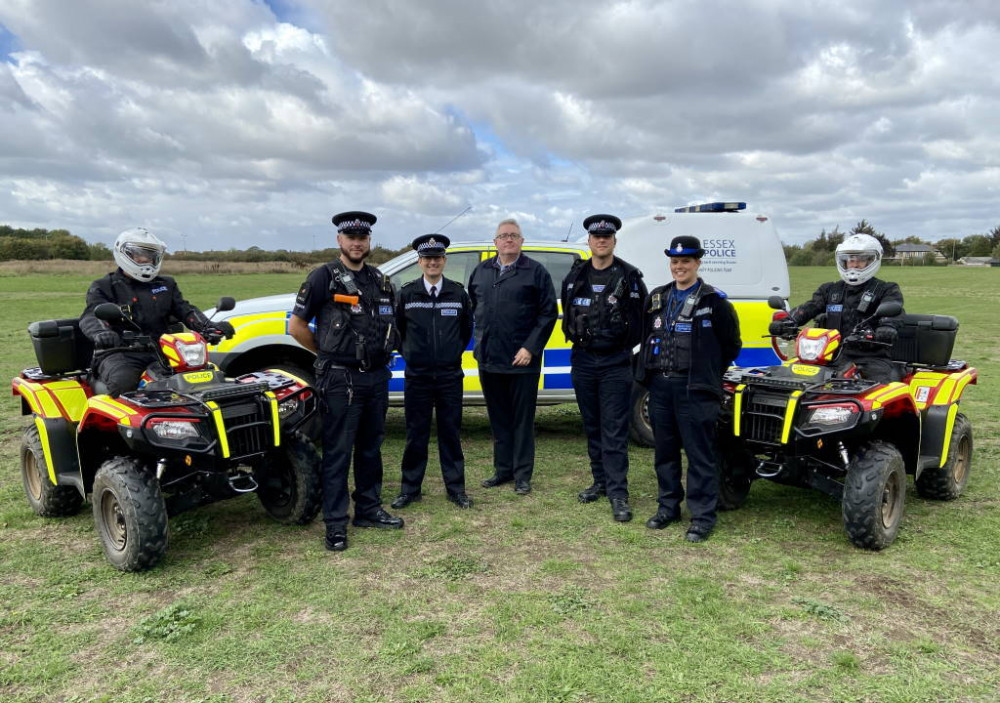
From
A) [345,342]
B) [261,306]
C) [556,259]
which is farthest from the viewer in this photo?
[556,259]

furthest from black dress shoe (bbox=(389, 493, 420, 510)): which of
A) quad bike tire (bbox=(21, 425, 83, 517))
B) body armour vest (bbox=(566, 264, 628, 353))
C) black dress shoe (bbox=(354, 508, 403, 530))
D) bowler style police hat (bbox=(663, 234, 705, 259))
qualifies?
bowler style police hat (bbox=(663, 234, 705, 259))

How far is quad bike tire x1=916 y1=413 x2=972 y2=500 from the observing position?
519cm

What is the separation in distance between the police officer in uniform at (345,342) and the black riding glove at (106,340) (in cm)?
95

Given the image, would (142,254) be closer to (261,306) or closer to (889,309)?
(261,306)

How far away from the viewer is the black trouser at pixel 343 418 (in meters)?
4.51

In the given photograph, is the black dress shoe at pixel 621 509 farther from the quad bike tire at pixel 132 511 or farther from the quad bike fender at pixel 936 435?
the quad bike tire at pixel 132 511

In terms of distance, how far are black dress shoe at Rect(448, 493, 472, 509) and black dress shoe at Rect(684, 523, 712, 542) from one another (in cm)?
152

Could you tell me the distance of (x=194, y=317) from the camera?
4879 mm

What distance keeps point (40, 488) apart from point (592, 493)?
374 centimetres

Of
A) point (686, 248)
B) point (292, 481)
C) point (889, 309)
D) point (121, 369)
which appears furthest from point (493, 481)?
point (889, 309)

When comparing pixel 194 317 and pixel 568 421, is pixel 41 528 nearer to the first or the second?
pixel 194 317

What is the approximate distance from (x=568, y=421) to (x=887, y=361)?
378 cm

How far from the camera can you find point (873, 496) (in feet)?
14.0

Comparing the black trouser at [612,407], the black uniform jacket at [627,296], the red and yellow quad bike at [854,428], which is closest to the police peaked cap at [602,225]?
the black uniform jacket at [627,296]
